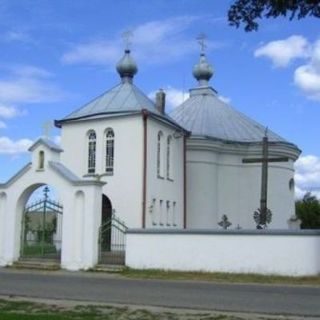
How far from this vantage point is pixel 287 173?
33406 millimetres

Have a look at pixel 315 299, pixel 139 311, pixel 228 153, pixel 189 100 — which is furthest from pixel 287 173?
pixel 139 311

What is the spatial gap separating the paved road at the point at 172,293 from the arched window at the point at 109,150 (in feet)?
29.5

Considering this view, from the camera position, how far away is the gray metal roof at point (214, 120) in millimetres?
33875

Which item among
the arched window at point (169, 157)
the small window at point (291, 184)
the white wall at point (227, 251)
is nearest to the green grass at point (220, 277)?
the white wall at point (227, 251)

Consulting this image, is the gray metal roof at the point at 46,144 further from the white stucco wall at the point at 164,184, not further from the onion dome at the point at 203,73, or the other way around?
the onion dome at the point at 203,73

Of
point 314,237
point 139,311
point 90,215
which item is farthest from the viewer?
point 90,215

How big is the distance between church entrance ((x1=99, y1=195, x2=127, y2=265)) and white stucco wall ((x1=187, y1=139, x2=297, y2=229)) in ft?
27.2

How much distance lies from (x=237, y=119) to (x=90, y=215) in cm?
1678

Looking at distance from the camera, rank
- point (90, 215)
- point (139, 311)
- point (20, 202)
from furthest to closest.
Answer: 1. point (20, 202)
2. point (90, 215)
3. point (139, 311)

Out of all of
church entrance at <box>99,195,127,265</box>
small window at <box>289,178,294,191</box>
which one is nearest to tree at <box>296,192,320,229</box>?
small window at <box>289,178,294,191</box>

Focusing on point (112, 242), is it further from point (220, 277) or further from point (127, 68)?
point (127, 68)

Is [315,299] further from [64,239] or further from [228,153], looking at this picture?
[228,153]

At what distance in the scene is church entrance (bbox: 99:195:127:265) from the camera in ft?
72.0

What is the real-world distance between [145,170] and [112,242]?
4430mm
